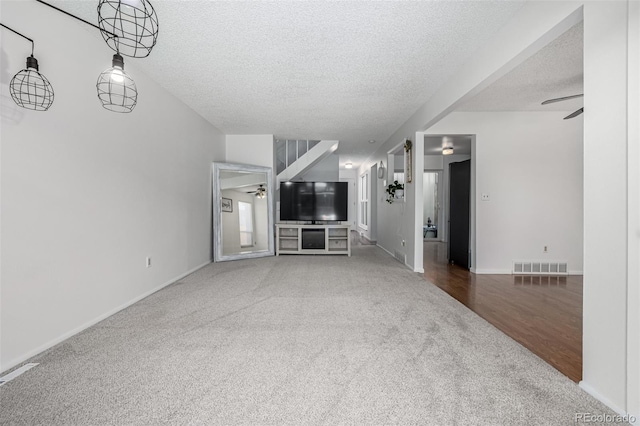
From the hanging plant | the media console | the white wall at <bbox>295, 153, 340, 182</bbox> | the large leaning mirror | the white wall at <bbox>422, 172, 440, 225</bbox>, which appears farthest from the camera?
the white wall at <bbox>422, 172, 440, 225</bbox>

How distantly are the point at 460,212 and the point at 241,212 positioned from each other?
395cm

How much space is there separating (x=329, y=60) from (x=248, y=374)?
8.94 feet

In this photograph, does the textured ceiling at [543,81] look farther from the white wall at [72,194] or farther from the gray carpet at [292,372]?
the white wall at [72,194]

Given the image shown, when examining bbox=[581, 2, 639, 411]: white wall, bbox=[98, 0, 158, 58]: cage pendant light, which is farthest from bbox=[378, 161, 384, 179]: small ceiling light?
bbox=[581, 2, 639, 411]: white wall

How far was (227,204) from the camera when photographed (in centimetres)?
532

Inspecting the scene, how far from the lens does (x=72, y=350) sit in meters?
1.98

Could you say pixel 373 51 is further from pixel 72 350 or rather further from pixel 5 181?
pixel 72 350

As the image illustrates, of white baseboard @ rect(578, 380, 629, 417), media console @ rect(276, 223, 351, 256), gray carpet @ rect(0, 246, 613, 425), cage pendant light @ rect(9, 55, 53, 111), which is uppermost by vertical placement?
cage pendant light @ rect(9, 55, 53, 111)

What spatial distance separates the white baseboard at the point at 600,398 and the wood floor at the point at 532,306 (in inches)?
6.0

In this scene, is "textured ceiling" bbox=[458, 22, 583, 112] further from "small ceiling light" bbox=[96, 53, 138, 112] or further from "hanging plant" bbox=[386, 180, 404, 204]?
"small ceiling light" bbox=[96, 53, 138, 112]

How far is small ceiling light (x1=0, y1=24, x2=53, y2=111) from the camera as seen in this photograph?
1808 mm

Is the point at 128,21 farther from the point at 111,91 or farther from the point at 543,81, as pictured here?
the point at 543,81

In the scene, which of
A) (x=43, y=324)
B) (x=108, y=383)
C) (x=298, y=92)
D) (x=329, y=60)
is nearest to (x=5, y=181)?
(x=43, y=324)

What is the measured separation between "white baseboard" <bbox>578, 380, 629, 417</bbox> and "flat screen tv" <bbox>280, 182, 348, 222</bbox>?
16.2 ft
